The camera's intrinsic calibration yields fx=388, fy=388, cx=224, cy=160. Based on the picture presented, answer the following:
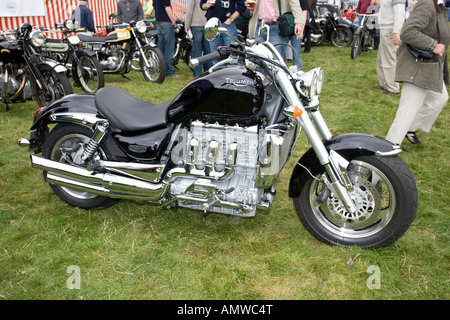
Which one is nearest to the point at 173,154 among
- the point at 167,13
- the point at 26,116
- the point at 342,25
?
the point at 26,116

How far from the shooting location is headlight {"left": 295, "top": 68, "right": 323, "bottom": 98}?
102 inches

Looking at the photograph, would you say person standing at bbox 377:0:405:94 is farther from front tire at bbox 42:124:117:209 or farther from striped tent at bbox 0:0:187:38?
striped tent at bbox 0:0:187:38

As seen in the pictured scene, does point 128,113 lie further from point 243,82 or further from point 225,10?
point 225,10

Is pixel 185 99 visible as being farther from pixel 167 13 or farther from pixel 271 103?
pixel 167 13

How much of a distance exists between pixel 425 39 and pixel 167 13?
18.7ft

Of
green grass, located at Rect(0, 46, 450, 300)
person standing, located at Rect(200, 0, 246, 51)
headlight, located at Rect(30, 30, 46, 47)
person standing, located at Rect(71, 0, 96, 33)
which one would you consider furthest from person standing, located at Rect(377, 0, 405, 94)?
person standing, located at Rect(71, 0, 96, 33)

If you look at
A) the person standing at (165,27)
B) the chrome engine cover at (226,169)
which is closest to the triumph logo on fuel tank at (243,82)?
the chrome engine cover at (226,169)

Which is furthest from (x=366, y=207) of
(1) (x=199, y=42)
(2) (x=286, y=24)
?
(1) (x=199, y=42)

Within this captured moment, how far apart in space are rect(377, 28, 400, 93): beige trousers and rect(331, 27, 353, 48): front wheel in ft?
22.6

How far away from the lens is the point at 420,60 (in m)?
4.00

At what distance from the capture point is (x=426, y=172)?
4.22 metres

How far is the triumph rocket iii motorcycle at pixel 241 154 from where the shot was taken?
2.64 metres

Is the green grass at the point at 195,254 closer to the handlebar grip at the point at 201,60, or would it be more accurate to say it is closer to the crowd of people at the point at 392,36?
the crowd of people at the point at 392,36
